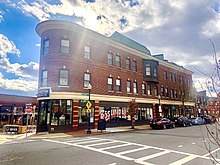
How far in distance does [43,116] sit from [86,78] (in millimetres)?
6710

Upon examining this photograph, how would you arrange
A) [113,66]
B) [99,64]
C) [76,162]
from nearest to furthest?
[76,162] → [99,64] → [113,66]

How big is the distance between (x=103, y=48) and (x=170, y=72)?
2001 cm

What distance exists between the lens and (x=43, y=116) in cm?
2225

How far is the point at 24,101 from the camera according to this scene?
33.1 meters

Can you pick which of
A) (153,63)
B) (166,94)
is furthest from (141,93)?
(166,94)

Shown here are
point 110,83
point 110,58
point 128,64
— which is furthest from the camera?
point 128,64

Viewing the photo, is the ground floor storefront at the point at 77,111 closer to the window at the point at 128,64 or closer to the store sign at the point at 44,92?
the store sign at the point at 44,92

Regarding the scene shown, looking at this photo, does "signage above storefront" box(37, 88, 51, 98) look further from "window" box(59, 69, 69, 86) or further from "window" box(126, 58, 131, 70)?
"window" box(126, 58, 131, 70)

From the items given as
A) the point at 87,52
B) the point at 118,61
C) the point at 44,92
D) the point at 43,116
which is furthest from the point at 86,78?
the point at 118,61

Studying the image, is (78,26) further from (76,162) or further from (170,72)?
(170,72)

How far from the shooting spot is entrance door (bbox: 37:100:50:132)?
21.8 metres

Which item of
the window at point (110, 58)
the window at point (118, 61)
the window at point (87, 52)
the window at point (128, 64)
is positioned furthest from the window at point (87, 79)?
the window at point (128, 64)

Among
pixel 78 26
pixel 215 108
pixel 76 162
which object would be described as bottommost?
pixel 76 162

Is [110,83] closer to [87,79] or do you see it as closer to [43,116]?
[87,79]
